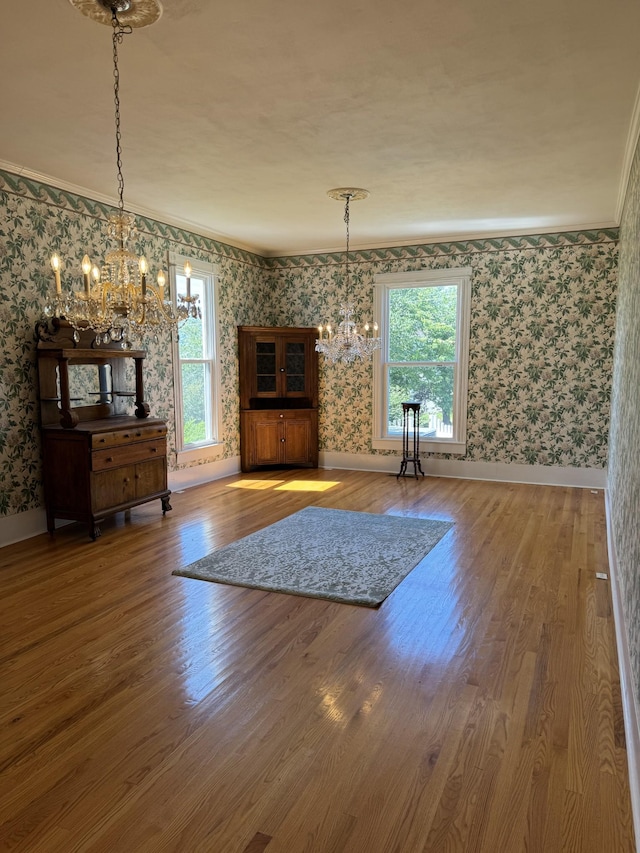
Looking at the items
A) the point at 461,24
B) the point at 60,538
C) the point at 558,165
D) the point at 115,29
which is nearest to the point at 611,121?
the point at 558,165

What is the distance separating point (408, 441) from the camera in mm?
7254

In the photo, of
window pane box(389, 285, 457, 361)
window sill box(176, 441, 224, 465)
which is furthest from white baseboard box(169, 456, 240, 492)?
window pane box(389, 285, 457, 361)

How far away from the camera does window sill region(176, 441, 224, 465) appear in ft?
20.7

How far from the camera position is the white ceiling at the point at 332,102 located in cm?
240

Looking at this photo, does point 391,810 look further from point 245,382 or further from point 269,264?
point 269,264

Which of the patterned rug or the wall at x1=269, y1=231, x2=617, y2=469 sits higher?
the wall at x1=269, y1=231, x2=617, y2=469

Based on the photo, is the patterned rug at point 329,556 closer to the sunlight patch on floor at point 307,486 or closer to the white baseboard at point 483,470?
the sunlight patch on floor at point 307,486

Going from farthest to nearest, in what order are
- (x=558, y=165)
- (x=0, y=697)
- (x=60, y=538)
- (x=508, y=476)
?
1. (x=508, y=476)
2. (x=60, y=538)
3. (x=558, y=165)
4. (x=0, y=697)

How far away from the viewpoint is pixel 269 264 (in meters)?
7.84

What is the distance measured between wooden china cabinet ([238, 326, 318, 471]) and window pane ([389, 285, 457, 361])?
3.57ft

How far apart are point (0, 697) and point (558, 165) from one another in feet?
15.6

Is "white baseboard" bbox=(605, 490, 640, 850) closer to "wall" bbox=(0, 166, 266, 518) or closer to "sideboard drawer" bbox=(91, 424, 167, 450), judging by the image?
"sideboard drawer" bbox=(91, 424, 167, 450)

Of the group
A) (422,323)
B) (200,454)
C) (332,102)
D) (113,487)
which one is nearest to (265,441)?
(200,454)

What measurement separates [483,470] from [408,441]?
1001 mm
